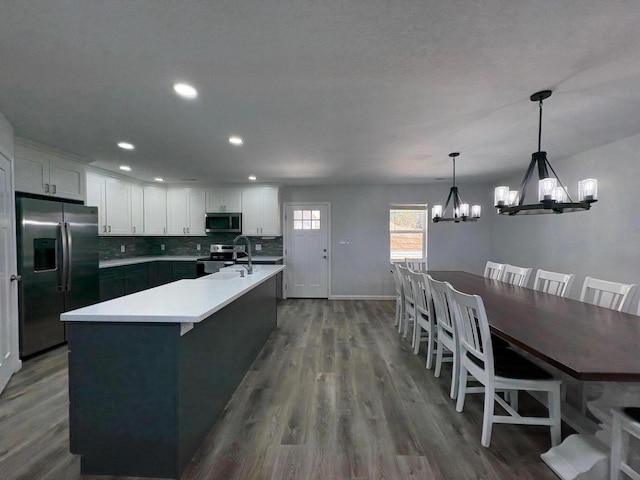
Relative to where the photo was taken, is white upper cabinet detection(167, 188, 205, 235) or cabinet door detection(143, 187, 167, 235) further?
white upper cabinet detection(167, 188, 205, 235)

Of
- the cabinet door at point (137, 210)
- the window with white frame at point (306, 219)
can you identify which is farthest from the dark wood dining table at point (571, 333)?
the cabinet door at point (137, 210)

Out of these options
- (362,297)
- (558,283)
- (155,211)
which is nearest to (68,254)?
(155,211)

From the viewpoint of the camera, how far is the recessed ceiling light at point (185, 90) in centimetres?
192

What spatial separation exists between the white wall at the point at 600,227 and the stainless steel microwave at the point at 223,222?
15.7ft

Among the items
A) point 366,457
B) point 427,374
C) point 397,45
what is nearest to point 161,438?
point 366,457

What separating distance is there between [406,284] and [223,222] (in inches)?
139

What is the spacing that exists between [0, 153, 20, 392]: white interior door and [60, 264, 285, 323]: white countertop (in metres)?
1.48

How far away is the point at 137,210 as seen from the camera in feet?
17.0

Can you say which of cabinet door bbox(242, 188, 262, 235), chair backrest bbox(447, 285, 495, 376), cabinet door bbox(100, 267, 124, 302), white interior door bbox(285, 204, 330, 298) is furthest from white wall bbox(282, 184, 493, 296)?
chair backrest bbox(447, 285, 495, 376)

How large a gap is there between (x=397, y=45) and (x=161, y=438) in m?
2.40

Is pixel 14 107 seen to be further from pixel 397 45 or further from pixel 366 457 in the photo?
pixel 366 457

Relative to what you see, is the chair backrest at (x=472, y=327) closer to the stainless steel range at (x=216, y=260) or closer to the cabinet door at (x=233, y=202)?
the stainless steel range at (x=216, y=260)

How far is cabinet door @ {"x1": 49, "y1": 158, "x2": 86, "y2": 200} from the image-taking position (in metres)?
3.35

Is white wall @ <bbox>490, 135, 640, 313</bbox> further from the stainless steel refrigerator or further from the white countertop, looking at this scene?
the stainless steel refrigerator
